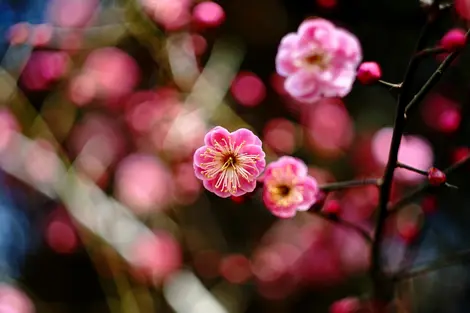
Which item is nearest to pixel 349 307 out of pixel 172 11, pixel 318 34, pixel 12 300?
pixel 318 34

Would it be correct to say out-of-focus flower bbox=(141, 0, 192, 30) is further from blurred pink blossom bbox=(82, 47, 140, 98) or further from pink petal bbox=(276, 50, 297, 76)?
pink petal bbox=(276, 50, 297, 76)

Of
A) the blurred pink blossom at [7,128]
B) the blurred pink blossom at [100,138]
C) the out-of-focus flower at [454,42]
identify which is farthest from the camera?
the blurred pink blossom at [100,138]

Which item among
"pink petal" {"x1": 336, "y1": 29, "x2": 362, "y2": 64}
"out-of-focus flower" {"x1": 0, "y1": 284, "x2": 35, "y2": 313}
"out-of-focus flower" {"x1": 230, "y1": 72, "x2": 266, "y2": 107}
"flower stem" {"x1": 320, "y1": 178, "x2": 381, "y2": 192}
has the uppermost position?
"pink petal" {"x1": 336, "y1": 29, "x2": 362, "y2": 64}

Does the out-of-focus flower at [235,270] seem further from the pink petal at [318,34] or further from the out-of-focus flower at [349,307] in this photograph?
the pink petal at [318,34]

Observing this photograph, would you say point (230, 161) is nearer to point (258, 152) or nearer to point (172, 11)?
point (258, 152)

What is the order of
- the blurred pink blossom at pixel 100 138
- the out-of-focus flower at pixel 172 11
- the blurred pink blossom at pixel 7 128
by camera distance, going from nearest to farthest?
the out-of-focus flower at pixel 172 11, the blurred pink blossom at pixel 7 128, the blurred pink blossom at pixel 100 138

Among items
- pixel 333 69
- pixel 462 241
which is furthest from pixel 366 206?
pixel 333 69

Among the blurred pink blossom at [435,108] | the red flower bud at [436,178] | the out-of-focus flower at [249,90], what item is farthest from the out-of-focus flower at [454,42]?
the out-of-focus flower at [249,90]

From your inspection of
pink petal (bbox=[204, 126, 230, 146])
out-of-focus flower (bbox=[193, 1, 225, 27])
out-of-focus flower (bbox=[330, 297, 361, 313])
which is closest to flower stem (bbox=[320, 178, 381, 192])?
pink petal (bbox=[204, 126, 230, 146])
